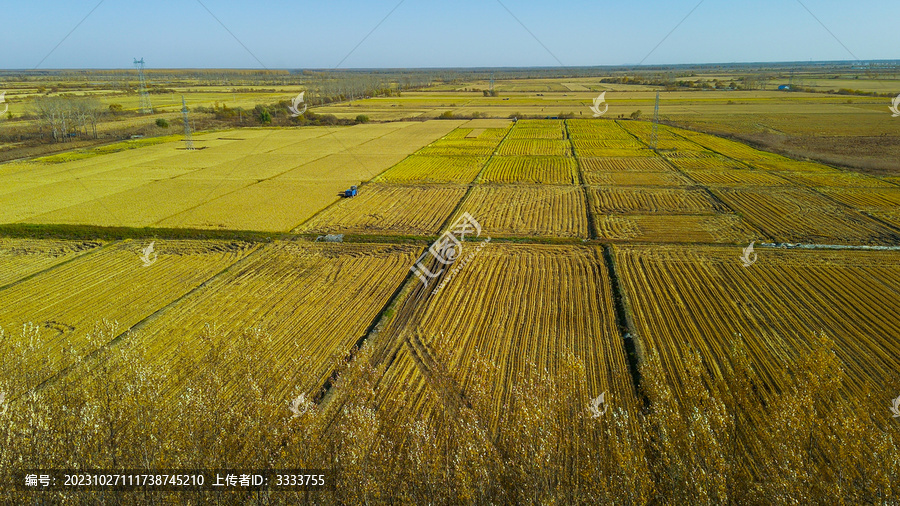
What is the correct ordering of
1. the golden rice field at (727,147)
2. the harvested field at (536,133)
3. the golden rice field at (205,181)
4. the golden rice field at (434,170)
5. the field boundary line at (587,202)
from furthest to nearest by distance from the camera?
the harvested field at (536,133), the golden rice field at (727,147), the golden rice field at (434,170), the golden rice field at (205,181), the field boundary line at (587,202)

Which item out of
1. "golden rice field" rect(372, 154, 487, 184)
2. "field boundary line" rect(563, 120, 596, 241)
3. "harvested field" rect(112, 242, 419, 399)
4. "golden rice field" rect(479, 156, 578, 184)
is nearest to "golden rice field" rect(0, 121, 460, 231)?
"golden rice field" rect(372, 154, 487, 184)

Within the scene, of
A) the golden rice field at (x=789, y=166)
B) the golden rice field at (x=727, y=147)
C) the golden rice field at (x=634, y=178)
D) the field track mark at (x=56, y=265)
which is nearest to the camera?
the field track mark at (x=56, y=265)

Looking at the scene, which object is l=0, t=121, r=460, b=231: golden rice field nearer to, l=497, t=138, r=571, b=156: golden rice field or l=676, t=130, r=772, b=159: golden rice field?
l=497, t=138, r=571, b=156: golden rice field

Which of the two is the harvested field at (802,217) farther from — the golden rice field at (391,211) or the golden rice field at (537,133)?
the golden rice field at (537,133)

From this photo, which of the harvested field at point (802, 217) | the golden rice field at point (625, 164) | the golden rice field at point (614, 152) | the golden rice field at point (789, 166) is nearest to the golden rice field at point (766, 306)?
the harvested field at point (802, 217)

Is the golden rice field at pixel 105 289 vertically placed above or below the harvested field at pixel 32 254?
below

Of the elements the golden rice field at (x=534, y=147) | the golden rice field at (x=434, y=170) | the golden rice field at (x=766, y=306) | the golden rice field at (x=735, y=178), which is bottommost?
the golden rice field at (x=766, y=306)

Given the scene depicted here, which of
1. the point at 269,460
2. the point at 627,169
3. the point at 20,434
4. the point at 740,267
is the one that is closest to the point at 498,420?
the point at 269,460

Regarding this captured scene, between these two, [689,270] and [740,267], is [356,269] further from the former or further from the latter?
[740,267]
